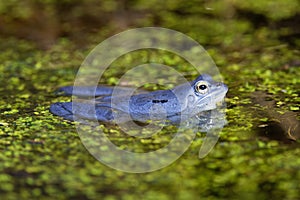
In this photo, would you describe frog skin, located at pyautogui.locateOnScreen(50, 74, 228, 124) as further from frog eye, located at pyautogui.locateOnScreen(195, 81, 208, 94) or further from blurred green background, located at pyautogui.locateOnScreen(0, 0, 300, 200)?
blurred green background, located at pyautogui.locateOnScreen(0, 0, 300, 200)

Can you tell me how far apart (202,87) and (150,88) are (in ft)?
2.51

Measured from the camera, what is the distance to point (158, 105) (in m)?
4.84

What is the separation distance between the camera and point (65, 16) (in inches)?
283

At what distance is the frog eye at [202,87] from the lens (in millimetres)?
4797

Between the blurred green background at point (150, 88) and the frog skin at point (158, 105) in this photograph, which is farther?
the frog skin at point (158, 105)

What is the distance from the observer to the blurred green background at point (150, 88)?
377 cm

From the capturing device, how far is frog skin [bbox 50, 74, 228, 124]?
4773 millimetres

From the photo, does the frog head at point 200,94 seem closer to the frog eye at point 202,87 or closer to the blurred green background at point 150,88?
the frog eye at point 202,87

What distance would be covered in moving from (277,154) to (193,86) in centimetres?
106

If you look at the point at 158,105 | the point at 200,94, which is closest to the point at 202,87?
the point at 200,94

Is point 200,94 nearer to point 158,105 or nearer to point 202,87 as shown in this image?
point 202,87

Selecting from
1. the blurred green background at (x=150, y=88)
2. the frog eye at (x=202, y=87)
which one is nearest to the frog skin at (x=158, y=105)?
the frog eye at (x=202, y=87)

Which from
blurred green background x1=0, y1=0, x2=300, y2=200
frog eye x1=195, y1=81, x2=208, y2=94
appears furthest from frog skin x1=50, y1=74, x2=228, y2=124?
blurred green background x1=0, y1=0, x2=300, y2=200

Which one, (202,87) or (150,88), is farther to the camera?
(150,88)
